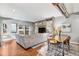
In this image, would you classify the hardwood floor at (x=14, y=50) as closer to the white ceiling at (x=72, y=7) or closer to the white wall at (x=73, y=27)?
the white wall at (x=73, y=27)

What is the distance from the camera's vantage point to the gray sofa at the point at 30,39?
77.4 inches

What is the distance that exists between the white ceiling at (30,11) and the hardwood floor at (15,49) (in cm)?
36

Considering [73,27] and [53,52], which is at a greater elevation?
[73,27]

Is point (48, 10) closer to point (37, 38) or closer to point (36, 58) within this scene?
point (37, 38)

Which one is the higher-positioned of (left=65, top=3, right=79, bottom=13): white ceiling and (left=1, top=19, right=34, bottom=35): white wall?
(left=65, top=3, right=79, bottom=13): white ceiling

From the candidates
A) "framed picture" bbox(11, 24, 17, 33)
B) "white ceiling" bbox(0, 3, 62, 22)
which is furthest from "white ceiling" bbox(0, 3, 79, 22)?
"framed picture" bbox(11, 24, 17, 33)

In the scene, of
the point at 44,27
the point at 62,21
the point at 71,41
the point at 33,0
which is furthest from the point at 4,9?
the point at 71,41

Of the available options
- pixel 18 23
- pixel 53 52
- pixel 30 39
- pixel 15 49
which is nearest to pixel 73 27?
pixel 53 52

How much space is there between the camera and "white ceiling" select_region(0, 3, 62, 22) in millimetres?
1981

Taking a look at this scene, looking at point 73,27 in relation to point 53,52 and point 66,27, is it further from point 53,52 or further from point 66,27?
point 53,52

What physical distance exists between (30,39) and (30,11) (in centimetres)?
39

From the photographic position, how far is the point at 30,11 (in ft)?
6.54

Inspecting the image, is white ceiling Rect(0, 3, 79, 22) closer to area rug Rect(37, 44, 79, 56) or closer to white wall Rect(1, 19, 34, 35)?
white wall Rect(1, 19, 34, 35)

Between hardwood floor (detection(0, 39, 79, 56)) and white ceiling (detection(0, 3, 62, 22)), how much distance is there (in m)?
0.36
